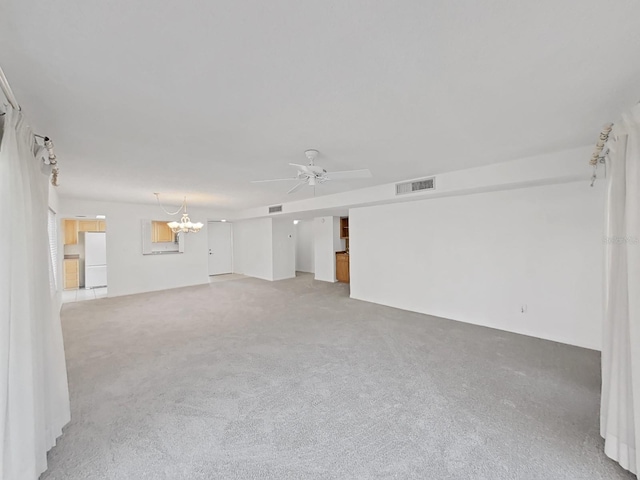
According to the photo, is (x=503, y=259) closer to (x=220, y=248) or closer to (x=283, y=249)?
(x=283, y=249)

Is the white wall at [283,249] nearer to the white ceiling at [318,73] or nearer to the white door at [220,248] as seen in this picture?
the white door at [220,248]

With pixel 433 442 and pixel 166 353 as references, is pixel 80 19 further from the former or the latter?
pixel 166 353

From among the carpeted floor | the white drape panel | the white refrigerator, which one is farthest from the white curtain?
the white refrigerator

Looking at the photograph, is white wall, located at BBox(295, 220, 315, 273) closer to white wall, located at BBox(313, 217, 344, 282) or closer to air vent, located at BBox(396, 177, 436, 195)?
white wall, located at BBox(313, 217, 344, 282)

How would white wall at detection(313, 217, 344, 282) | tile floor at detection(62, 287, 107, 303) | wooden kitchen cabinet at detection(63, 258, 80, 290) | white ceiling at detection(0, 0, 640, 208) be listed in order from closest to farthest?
white ceiling at detection(0, 0, 640, 208) → tile floor at detection(62, 287, 107, 303) → wooden kitchen cabinet at detection(63, 258, 80, 290) → white wall at detection(313, 217, 344, 282)

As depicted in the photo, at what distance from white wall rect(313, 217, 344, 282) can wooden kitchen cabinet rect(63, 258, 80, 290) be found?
6.81m

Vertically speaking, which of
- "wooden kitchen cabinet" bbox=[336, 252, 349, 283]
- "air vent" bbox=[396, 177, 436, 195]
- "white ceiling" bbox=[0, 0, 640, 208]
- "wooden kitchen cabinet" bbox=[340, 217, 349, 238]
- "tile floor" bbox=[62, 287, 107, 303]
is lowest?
"tile floor" bbox=[62, 287, 107, 303]

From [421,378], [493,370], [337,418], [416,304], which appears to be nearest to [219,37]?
[337,418]

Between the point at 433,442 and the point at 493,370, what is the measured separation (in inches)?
55.6

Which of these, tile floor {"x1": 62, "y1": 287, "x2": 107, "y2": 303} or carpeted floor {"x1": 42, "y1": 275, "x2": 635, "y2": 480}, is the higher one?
tile floor {"x1": 62, "y1": 287, "x2": 107, "y2": 303}

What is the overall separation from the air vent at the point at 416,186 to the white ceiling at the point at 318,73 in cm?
125

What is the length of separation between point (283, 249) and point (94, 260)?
538 centimetres

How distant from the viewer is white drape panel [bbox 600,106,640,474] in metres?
1.49

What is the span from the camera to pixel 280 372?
277cm
